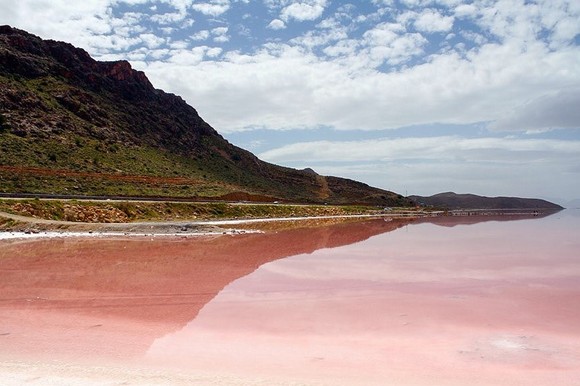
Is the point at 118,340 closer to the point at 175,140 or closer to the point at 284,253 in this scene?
the point at 284,253

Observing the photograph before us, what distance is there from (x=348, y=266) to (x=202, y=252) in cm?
775

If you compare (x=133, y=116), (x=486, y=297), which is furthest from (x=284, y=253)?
(x=133, y=116)

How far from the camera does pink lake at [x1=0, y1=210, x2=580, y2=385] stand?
7.43 m

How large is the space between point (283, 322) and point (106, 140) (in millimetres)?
76820

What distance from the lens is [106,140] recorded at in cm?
8000

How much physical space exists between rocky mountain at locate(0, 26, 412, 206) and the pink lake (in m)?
41.7

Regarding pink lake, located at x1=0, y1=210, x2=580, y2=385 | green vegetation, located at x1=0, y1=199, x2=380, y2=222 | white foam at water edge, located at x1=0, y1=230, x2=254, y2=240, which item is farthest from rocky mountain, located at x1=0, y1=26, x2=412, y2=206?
pink lake, located at x1=0, y1=210, x2=580, y2=385

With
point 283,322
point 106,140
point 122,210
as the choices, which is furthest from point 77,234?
point 106,140

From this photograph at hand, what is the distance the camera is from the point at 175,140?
357 ft

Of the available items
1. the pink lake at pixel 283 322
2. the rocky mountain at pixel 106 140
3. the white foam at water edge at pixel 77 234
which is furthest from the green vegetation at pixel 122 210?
the pink lake at pixel 283 322

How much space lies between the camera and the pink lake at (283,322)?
7.43 meters

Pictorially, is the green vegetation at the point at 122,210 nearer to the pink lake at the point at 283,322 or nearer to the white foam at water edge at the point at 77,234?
the white foam at water edge at the point at 77,234

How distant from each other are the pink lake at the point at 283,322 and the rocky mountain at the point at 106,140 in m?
41.7

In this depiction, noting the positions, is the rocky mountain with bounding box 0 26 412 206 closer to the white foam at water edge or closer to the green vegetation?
the green vegetation
